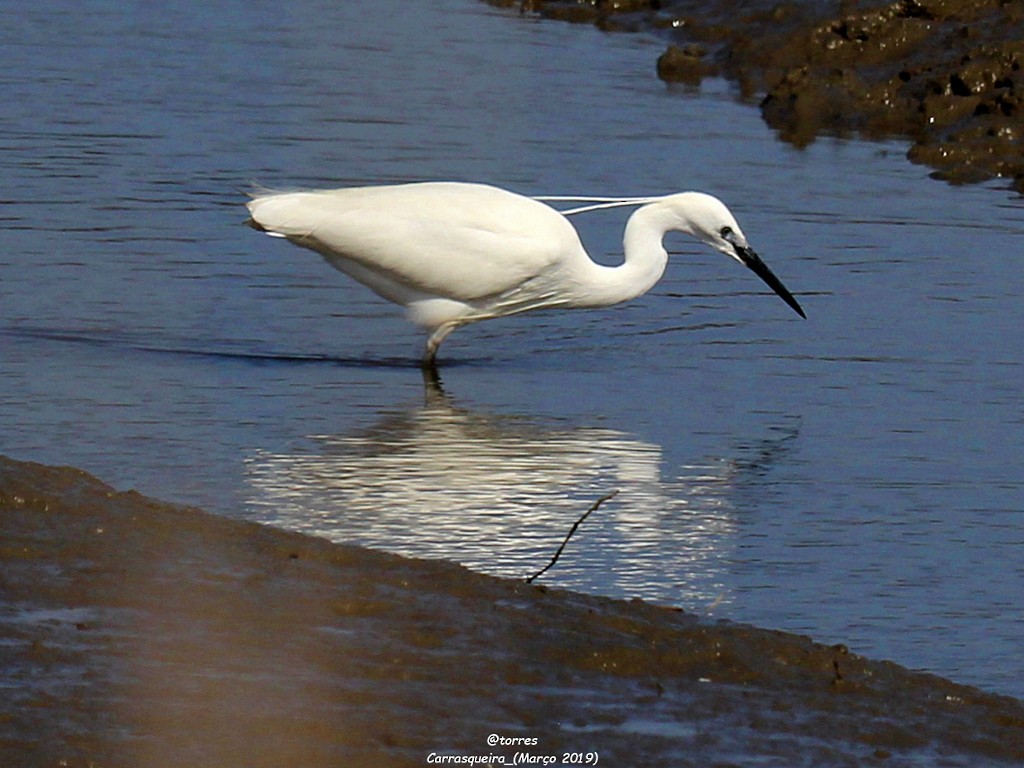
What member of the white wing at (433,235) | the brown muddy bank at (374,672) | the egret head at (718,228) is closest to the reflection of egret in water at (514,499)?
the brown muddy bank at (374,672)

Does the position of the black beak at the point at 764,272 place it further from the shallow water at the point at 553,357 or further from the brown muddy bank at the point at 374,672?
the brown muddy bank at the point at 374,672

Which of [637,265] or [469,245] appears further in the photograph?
[637,265]

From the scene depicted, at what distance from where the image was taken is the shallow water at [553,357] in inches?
216

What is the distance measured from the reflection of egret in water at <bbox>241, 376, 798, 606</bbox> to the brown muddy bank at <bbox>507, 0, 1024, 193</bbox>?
488 cm

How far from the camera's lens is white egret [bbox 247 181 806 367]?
7.77 m

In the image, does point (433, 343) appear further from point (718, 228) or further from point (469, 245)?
point (718, 228)

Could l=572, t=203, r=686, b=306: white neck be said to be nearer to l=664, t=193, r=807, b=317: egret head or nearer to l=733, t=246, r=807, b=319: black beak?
l=664, t=193, r=807, b=317: egret head

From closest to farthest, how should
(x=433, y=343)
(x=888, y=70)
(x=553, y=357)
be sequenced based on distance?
(x=433, y=343), (x=553, y=357), (x=888, y=70)

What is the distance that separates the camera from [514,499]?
591 cm

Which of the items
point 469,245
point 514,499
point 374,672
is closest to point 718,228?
point 469,245

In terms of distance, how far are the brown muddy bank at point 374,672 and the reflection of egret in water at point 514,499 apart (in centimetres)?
58

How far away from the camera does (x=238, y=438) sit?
6398 millimetres

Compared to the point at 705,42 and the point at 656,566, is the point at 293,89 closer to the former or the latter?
the point at 705,42

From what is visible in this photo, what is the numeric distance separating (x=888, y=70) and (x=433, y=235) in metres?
5.50
